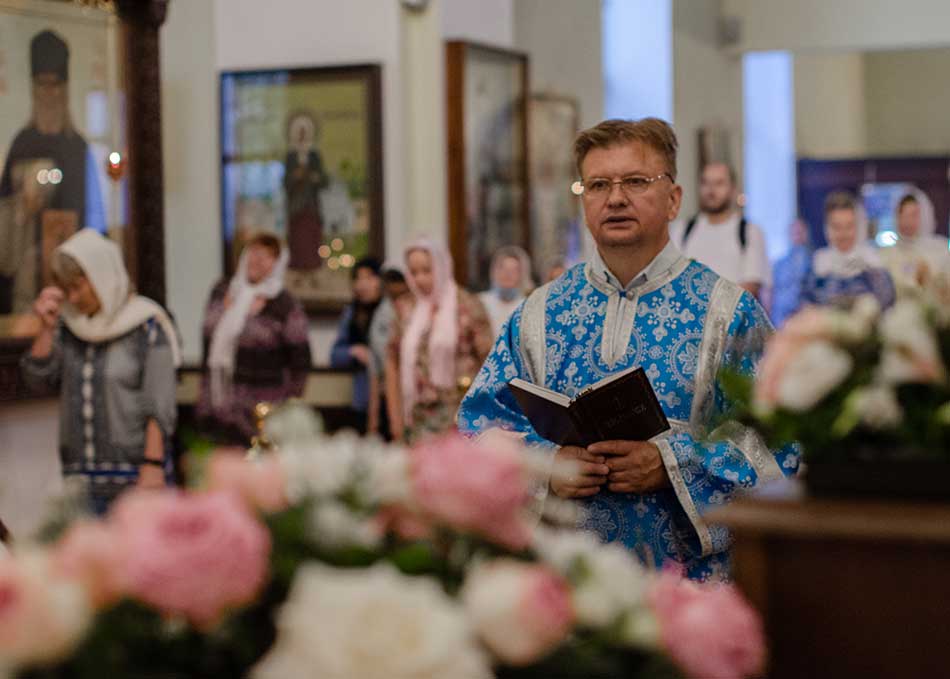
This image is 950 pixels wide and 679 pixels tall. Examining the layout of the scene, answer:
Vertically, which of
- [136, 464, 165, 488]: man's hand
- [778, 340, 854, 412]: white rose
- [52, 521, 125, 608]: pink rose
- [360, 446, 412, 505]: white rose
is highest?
[778, 340, 854, 412]: white rose

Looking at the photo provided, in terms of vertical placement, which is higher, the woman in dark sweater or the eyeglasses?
the eyeglasses

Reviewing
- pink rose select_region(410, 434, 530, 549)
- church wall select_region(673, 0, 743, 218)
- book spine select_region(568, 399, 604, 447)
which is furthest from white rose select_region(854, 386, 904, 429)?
church wall select_region(673, 0, 743, 218)

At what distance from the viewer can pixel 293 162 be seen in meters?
10.8

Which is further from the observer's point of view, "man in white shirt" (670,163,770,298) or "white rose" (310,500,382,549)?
"man in white shirt" (670,163,770,298)

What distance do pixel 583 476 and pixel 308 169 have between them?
24.1ft

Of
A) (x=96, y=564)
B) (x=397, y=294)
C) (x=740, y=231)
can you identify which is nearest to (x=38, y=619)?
(x=96, y=564)

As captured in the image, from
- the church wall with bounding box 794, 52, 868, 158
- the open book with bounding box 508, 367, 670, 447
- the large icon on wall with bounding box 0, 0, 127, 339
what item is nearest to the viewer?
the open book with bounding box 508, 367, 670, 447

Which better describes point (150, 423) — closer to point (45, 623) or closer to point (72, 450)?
point (72, 450)

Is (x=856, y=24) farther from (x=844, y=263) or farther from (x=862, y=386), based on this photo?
(x=862, y=386)

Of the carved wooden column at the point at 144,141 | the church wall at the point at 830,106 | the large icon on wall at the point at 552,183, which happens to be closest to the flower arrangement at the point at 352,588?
the carved wooden column at the point at 144,141

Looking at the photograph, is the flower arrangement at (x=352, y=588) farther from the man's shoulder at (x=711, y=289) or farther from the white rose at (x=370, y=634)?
the man's shoulder at (x=711, y=289)

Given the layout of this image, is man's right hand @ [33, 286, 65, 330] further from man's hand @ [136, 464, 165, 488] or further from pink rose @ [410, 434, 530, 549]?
pink rose @ [410, 434, 530, 549]

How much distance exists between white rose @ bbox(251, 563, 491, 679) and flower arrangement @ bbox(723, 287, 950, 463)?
0.51 m

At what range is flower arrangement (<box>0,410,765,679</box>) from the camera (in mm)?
1457
